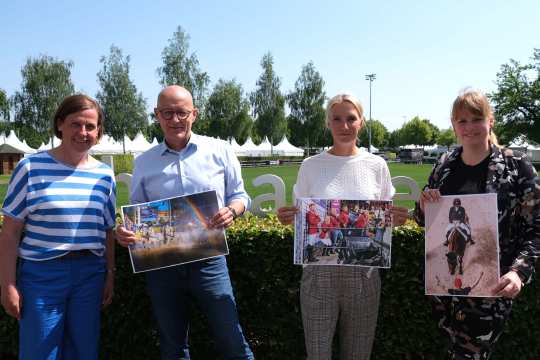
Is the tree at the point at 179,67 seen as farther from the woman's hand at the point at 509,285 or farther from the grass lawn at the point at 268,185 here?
the woman's hand at the point at 509,285

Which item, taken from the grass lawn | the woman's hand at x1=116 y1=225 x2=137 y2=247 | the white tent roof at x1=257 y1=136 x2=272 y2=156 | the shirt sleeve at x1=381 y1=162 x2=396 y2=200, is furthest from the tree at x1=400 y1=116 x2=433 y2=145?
the woman's hand at x1=116 y1=225 x2=137 y2=247

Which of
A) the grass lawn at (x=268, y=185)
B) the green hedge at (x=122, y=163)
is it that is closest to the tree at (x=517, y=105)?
the grass lawn at (x=268, y=185)

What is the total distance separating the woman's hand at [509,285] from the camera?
224 centimetres

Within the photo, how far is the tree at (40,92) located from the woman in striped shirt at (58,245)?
153ft

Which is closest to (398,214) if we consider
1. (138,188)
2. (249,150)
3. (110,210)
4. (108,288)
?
(138,188)

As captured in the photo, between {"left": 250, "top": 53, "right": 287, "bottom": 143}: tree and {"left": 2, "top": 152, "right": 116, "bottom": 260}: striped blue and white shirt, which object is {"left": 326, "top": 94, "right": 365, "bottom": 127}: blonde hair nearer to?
{"left": 2, "top": 152, "right": 116, "bottom": 260}: striped blue and white shirt

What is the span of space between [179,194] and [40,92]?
48341 mm

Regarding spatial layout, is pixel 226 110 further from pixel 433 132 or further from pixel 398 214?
pixel 433 132

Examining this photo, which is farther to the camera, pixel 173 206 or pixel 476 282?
pixel 173 206

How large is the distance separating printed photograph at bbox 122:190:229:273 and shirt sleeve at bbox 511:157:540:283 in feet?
5.25

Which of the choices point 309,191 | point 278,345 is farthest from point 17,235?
point 278,345

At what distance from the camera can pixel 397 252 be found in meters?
3.47

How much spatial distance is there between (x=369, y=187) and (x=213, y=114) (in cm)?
5234

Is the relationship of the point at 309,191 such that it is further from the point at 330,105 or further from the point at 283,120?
the point at 283,120
